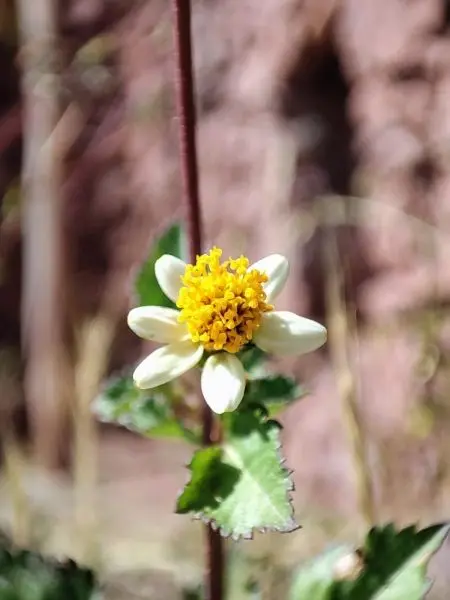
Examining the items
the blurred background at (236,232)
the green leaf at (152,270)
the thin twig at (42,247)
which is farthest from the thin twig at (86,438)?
the green leaf at (152,270)

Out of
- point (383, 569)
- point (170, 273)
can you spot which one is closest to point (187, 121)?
point (170, 273)

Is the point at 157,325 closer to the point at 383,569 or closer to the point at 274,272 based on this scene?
the point at 274,272

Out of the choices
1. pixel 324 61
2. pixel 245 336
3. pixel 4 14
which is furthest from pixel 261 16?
pixel 245 336

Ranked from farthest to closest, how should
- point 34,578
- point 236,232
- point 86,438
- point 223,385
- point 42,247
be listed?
1. point 42,247
2. point 236,232
3. point 86,438
4. point 34,578
5. point 223,385

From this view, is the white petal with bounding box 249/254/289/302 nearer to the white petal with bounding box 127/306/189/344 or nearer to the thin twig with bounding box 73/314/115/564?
the white petal with bounding box 127/306/189/344

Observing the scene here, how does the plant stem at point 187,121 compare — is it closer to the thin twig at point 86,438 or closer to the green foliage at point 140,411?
the green foliage at point 140,411
